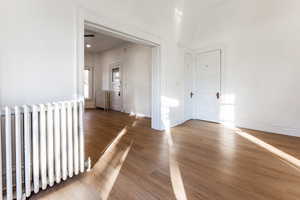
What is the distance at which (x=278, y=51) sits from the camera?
3303 mm

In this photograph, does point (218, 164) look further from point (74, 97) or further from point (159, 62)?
point (159, 62)

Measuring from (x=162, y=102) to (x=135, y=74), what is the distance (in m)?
2.44

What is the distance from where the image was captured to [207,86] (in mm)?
4500

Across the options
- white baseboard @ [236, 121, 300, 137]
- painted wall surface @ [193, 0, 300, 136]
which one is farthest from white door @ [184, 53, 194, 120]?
white baseboard @ [236, 121, 300, 137]

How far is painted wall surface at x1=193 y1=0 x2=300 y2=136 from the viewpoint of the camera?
10.4 ft

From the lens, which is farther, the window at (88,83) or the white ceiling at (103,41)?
the window at (88,83)

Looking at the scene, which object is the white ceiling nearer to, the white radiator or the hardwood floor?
the hardwood floor

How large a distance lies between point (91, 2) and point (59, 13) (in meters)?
0.55

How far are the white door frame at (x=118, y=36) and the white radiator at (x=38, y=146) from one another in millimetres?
527

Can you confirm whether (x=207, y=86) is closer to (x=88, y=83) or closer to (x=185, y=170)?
(x=185, y=170)

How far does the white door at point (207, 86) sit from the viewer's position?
14.1 ft

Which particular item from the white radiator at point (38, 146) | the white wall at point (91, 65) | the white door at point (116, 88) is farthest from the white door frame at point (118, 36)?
the white wall at point (91, 65)

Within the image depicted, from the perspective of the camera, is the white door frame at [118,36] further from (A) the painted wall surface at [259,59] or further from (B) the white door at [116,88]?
(B) the white door at [116,88]

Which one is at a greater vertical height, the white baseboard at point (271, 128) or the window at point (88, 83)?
the window at point (88, 83)
